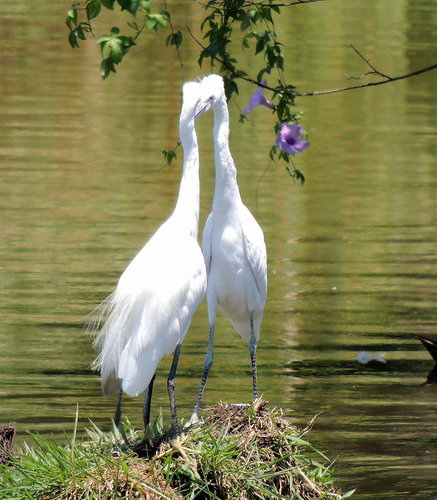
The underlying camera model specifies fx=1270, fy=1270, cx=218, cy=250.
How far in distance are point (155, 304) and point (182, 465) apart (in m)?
0.66

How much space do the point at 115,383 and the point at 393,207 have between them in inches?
281

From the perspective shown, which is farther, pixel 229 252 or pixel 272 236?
pixel 272 236

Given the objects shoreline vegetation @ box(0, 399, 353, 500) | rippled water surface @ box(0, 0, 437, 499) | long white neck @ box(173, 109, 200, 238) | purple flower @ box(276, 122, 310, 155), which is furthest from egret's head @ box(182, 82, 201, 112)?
shoreline vegetation @ box(0, 399, 353, 500)

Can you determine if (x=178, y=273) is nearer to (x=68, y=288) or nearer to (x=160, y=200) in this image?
(x=68, y=288)

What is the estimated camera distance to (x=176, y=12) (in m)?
21.4

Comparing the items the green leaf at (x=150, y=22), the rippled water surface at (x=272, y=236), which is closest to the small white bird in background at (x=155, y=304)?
the green leaf at (x=150, y=22)

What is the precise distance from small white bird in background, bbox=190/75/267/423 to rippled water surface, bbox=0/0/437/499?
0.80m

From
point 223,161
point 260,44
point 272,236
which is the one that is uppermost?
point 260,44

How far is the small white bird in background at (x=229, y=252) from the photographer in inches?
230

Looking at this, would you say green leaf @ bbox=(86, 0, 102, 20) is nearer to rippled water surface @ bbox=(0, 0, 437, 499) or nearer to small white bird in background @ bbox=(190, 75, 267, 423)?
small white bird in background @ bbox=(190, 75, 267, 423)

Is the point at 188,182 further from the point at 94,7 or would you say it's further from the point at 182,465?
the point at 182,465

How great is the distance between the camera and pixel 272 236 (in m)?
10.7

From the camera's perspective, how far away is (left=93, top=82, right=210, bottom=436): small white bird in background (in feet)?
16.1

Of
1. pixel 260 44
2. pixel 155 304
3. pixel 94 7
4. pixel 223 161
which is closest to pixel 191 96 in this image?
pixel 260 44
